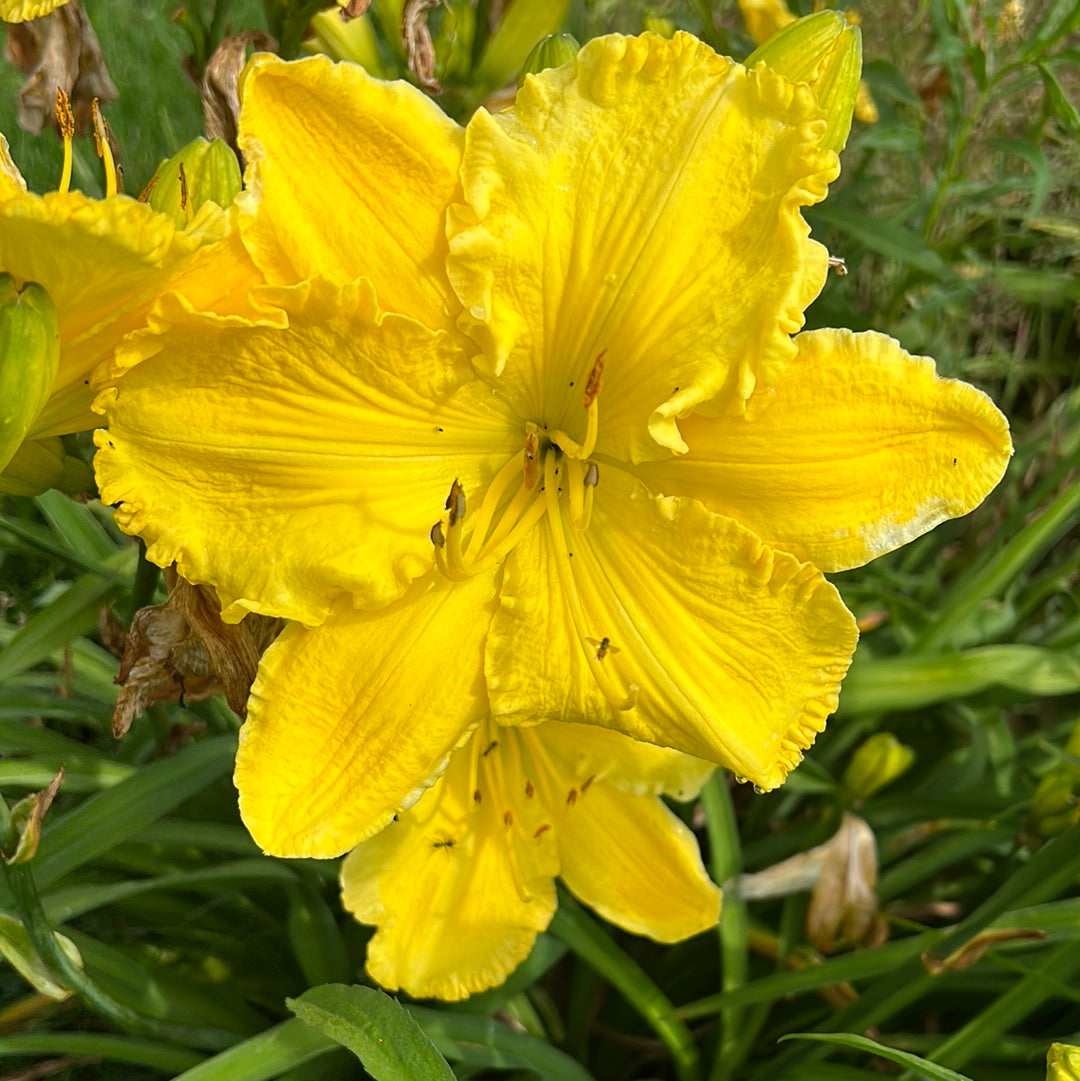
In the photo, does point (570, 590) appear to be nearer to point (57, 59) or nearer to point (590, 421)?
point (590, 421)

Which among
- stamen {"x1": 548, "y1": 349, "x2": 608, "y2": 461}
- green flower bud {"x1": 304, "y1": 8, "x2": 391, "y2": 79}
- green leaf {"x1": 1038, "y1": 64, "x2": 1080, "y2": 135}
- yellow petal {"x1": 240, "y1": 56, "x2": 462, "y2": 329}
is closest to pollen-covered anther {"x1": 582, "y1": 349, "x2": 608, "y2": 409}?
stamen {"x1": 548, "y1": 349, "x2": 608, "y2": 461}

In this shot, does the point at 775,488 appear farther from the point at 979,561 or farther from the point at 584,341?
the point at 979,561

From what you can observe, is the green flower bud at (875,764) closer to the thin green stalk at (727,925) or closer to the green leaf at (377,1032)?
the thin green stalk at (727,925)

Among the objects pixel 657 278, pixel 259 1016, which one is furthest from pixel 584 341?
pixel 259 1016

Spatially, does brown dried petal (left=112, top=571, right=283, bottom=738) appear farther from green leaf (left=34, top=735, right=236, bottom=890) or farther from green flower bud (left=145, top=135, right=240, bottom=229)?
green flower bud (left=145, top=135, right=240, bottom=229)

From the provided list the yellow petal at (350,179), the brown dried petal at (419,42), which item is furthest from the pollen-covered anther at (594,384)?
the brown dried petal at (419,42)

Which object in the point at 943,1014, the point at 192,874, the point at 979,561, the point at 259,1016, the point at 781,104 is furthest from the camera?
the point at 979,561

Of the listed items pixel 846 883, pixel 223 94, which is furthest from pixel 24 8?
pixel 846 883
